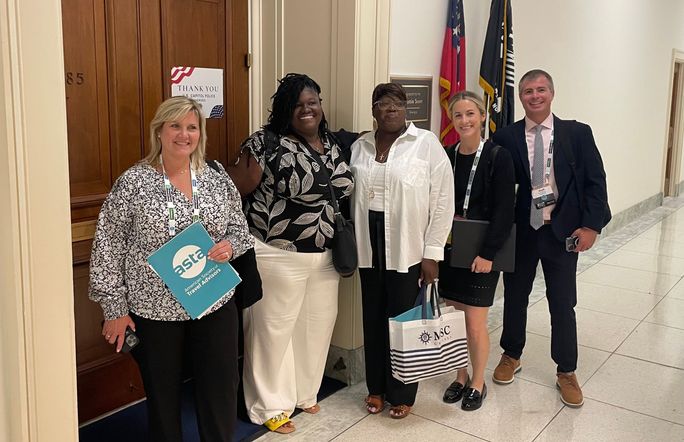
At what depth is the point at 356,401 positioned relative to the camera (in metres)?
3.42

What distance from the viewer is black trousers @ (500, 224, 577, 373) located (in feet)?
11.2

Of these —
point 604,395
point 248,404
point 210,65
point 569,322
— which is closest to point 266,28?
point 210,65

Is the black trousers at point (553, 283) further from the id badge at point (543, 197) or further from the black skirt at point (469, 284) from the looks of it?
the black skirt at point (469, 284)

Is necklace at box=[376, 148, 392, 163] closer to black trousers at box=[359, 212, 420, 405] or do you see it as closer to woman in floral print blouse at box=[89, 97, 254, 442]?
black trousers at box=[359, 212, 420, 405]

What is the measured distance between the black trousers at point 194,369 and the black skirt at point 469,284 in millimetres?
1191

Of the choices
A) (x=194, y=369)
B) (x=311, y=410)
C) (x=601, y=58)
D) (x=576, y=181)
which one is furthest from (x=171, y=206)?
(x=601, y=58)

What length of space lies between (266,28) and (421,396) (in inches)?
80.3

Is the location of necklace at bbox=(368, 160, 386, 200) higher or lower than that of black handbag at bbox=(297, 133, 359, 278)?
higher

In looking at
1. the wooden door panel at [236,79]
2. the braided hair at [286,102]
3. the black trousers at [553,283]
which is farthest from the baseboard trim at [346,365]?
the braided hair at [286,102]

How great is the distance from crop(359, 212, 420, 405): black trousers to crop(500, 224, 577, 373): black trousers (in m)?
0.70

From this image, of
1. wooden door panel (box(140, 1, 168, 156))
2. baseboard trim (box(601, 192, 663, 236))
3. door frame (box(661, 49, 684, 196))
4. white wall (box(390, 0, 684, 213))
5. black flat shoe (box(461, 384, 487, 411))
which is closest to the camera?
wooden door panel (box(140, 1, 168, 156))

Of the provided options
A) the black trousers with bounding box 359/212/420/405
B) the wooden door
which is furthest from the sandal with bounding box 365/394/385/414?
the wooden door

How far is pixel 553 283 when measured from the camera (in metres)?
3.45

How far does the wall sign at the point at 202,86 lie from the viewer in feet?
10.1
